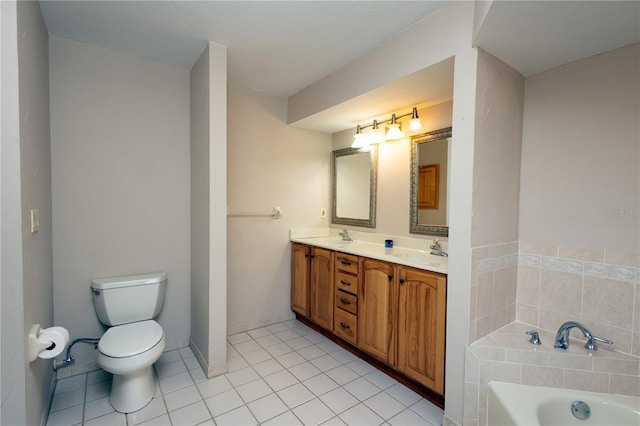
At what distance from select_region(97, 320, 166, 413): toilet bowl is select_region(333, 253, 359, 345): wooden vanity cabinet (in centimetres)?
135

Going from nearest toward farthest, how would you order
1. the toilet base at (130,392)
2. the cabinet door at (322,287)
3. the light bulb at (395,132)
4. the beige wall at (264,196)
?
the toilet base at (130,392), the light bulb at (395,132), the cabinet door at (322,287), the beige wall at (264,196)

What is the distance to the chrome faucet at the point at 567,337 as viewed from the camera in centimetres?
152

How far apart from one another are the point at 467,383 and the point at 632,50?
6.27 feet

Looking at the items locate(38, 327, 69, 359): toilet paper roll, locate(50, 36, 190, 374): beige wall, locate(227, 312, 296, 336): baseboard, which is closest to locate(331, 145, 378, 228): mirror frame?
locate(227, 312, 296, 336): baseboard

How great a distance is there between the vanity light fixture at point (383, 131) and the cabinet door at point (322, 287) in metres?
1.10

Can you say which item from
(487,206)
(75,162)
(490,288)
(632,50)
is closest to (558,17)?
(632,50)

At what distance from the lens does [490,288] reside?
171cm

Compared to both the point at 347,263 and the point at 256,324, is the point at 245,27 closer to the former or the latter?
the point at 347,263

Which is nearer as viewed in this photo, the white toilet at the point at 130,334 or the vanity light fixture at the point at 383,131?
the white toilet at the point at 130,334

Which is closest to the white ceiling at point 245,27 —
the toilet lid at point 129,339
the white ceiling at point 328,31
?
the white ceiling at point 328,31

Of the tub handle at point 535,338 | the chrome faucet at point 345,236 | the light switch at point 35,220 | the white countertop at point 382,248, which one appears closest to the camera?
the light switch at point 35,220

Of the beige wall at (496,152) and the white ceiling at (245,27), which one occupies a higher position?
the white ceiling at (245,27)

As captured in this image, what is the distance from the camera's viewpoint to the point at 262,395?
1.92 metres

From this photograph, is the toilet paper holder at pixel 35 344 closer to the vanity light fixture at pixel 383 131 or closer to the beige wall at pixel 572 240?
the beige wall at pixel 572 240
